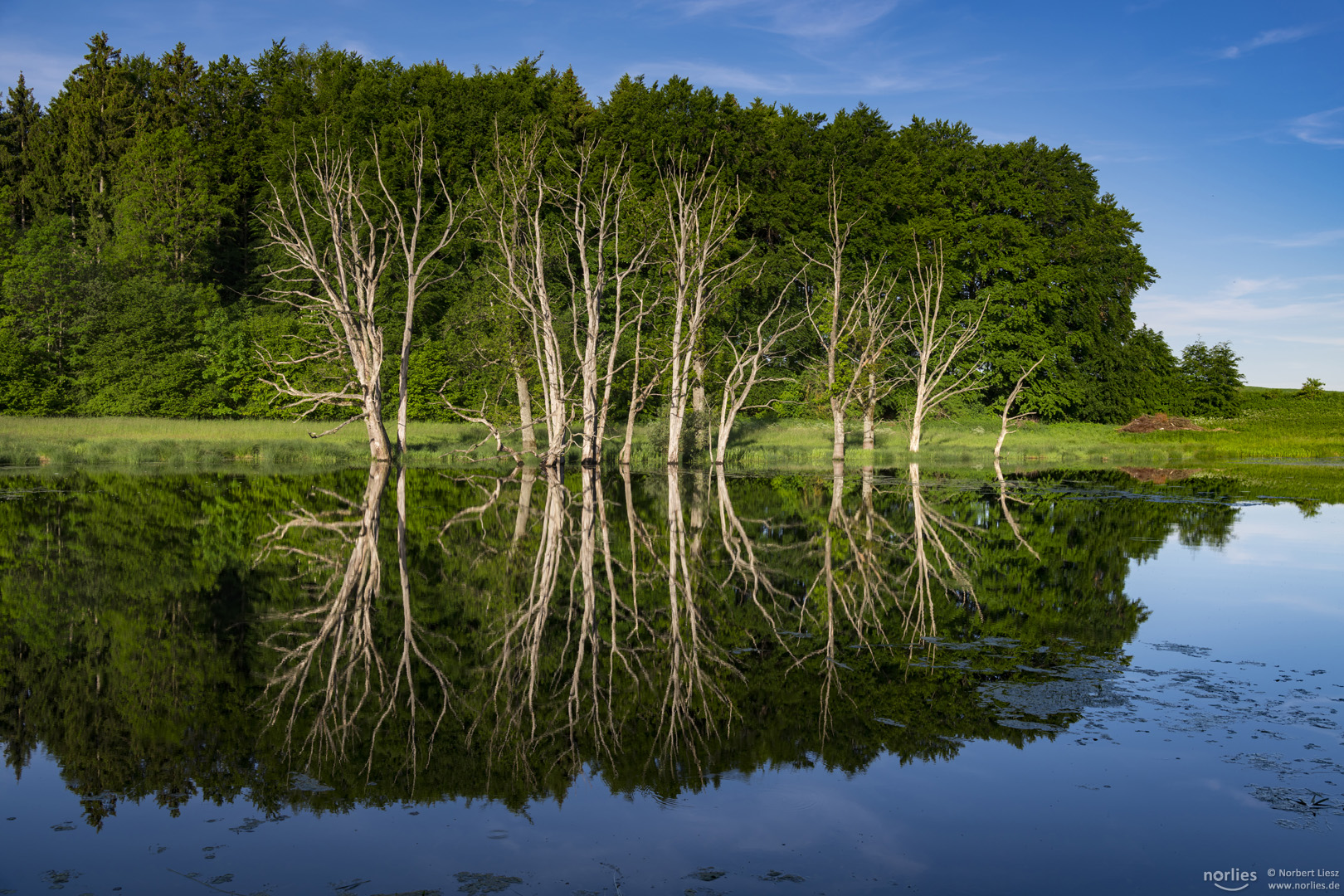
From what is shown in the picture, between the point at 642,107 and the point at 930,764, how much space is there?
4799cm

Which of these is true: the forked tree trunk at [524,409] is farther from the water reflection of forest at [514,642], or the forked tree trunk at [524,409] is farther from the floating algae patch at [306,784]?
the floating algae patch at [306,784]

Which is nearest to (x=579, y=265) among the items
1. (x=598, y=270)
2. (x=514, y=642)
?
(x=598, y=270)

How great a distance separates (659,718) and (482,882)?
7.50ft

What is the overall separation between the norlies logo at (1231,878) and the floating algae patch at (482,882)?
3.36 m

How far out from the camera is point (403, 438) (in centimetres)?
3434

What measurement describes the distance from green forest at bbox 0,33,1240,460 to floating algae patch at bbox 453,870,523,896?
33.4 meters

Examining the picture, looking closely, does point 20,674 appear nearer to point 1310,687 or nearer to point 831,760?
point 831,760

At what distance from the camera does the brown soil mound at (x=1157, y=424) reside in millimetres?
52250

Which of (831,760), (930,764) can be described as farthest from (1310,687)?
(831,760)

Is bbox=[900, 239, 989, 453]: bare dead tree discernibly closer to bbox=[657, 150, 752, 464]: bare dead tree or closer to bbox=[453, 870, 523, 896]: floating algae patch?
bbox=[657, 150, 752, 464]: bare dead tree

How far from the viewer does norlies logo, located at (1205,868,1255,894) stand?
4742 mm

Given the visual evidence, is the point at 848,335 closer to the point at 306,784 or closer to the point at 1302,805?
the point at 1302,805

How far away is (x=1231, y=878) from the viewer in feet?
15.8

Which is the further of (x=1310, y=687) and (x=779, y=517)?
(x=779, y=517)
